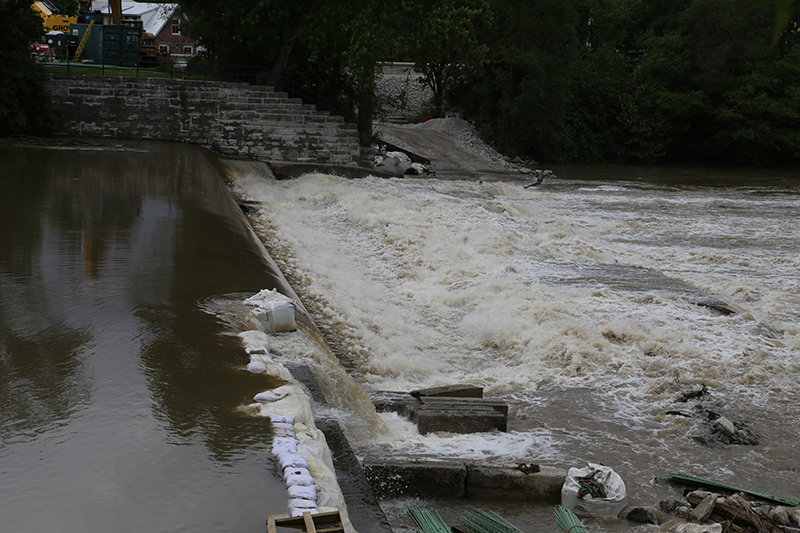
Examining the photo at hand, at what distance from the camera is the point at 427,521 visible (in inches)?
201

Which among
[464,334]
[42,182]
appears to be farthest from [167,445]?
[42,182]

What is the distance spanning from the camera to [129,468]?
15.3 feet

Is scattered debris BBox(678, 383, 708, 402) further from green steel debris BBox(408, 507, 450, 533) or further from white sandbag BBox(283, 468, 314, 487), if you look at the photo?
white sandbag BBox(283, 468, 314, 487)

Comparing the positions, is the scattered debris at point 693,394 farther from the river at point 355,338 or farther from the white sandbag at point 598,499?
the white sandbag at point 598,499

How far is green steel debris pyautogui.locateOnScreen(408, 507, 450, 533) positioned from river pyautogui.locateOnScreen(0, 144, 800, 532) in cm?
18

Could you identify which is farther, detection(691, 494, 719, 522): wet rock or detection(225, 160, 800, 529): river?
detection(225, 160, 800, 529): river

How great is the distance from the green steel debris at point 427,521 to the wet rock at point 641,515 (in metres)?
1.44

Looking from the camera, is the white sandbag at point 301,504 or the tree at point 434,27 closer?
the white sandbag at point 301,504

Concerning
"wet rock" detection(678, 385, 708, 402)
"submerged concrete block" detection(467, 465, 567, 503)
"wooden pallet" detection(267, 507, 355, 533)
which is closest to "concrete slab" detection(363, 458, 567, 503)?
"submerged concrete block" detection(467, 465, 567, 503)

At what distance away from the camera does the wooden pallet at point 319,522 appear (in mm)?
4094

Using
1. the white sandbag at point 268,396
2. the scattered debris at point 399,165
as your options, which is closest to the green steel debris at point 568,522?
the white sandbag at point 268,396

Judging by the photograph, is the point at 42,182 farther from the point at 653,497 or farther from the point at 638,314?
the point at 653,497

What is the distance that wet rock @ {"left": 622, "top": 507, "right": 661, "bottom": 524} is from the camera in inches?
219

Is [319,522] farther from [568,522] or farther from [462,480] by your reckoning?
[568,522]
